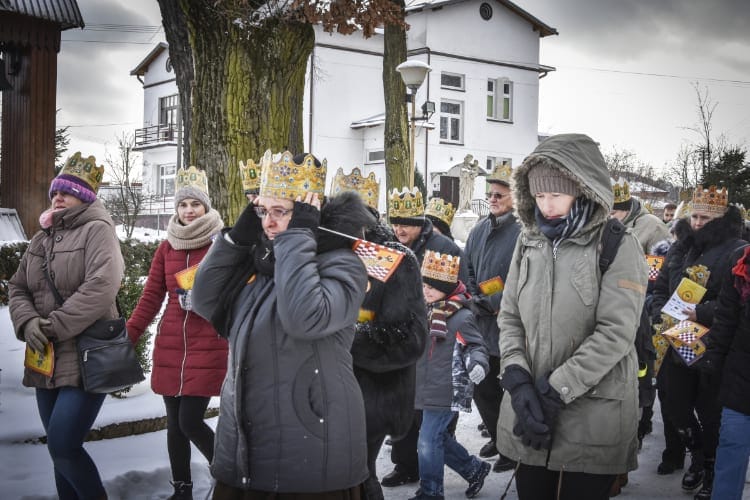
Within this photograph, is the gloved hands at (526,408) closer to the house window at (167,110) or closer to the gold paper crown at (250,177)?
the gold paper crown at (250,177)

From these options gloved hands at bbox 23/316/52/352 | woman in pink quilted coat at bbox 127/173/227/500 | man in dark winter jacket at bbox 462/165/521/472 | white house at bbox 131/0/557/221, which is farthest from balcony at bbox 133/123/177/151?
gloved hands at bbox 23/316/52/352

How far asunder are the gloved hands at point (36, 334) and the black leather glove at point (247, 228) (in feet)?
5.61

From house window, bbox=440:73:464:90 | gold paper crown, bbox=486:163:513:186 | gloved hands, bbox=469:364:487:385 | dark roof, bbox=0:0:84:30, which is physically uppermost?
house window, bbox=440:73:464:90

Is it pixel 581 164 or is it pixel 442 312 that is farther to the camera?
pixel 442 312

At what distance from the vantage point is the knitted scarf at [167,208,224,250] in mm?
4969

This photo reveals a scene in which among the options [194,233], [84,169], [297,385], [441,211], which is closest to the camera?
[297,385]

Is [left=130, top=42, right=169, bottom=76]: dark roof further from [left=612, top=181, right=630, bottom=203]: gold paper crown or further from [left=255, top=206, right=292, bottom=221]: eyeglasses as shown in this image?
[left=255, top=206, right=292, bottom=221]: eyeglasses

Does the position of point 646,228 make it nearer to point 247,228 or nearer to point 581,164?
point 581,164

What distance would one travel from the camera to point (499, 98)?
35.6m

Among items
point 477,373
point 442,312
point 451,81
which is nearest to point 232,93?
point 442,312

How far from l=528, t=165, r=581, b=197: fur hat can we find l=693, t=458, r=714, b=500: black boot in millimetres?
3044

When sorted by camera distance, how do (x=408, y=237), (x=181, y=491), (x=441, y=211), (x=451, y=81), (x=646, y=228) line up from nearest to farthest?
(x=181, y=491), (x=408, y=237), (x=441, y=211), (x=646, y=228), (x=451, y=81)

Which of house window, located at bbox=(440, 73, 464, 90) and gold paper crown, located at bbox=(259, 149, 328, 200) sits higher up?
house window, located at bbox=(440, 73, 464, 90)

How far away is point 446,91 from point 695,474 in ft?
98.1
